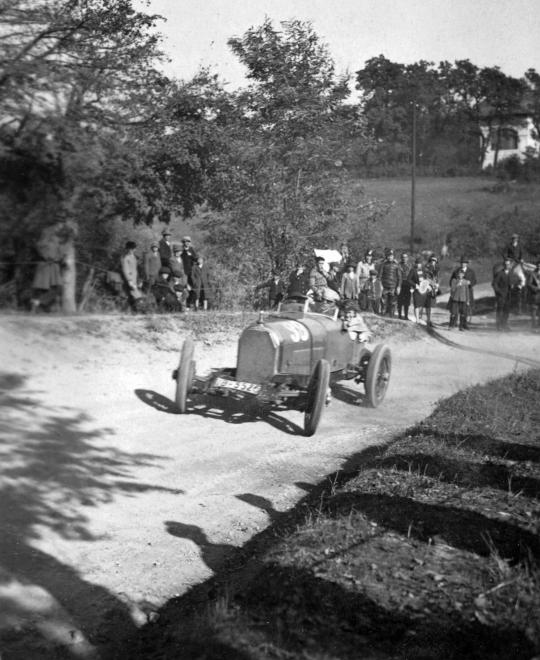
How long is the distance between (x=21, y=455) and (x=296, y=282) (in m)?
4.27

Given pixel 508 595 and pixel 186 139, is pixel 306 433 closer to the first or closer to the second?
pixel 508 595

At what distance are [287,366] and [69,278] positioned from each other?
5371 millimetres

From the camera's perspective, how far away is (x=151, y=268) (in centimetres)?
1409

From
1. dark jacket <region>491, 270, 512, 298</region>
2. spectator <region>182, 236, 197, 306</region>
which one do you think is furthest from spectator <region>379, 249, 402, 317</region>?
spectator <region>182, 236, 197, 306</region>

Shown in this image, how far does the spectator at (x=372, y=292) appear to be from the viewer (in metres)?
18.8

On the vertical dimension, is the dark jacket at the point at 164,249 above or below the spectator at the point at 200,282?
above

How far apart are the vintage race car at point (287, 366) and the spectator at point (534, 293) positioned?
10151mm

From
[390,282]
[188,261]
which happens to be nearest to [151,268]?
[188,261]

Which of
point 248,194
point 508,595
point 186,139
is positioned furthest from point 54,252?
point 508,595

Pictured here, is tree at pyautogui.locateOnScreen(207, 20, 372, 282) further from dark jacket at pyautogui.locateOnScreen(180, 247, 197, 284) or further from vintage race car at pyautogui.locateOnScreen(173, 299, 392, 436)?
vintage race car at pyautogui.locateOnScreen(173, 299, 392, 436)

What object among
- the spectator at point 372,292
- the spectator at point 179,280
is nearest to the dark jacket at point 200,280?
the spectator at point 179,280

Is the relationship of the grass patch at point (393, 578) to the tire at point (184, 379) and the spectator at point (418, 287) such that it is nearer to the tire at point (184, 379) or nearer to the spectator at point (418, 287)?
the tire at point (184, 379)

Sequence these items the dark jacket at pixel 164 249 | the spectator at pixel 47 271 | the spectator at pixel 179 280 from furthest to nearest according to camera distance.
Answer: the dark jacket at pixel 164 249, the spectator at pixel 179 280, the spectator at pixel 47 271

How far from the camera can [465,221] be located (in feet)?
135
